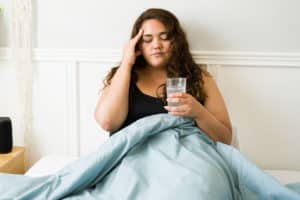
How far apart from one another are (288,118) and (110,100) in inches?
34.6

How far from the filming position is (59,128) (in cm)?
188

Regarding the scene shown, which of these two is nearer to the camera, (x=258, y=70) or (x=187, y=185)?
(x=187, y=185)

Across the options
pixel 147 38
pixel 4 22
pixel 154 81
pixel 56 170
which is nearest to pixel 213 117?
pixel 154 81

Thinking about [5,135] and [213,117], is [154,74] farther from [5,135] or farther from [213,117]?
[5,135]

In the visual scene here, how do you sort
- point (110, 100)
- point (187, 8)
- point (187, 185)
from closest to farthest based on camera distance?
point (187, 185) → point (110, 100) → point (187, 8)

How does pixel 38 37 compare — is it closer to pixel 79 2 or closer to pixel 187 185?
pixel 79 2

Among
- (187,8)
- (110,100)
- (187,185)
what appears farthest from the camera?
(187,8)

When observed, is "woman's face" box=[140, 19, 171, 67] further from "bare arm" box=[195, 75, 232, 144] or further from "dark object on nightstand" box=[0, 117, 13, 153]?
"dark object on nightstand" box=[0, 117, 13, 153]

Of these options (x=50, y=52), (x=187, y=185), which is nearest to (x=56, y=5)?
(x=50, y=52)

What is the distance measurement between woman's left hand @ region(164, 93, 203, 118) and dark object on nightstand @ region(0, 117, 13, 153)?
79 cm

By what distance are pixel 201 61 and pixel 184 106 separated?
484 mm

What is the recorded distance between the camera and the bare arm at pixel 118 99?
1.43m

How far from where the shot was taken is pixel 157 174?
3.62 ft

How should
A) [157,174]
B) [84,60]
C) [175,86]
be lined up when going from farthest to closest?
[84,60] < [175,86] < [157,174]
